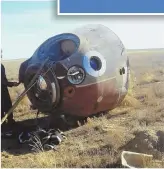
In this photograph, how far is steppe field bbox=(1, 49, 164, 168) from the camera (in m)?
8.37

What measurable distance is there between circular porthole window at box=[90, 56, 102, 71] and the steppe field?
68cm

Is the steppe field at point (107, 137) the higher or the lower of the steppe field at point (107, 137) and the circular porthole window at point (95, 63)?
the lower

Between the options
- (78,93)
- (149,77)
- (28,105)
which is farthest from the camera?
(149,77)

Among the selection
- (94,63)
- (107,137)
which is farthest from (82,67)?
(107,137)

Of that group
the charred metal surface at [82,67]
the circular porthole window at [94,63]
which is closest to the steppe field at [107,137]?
the charred metal surface at [82,67]

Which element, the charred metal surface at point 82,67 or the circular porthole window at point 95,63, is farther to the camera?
the circular porthole window at point 95,63

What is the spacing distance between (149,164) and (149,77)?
3.97m

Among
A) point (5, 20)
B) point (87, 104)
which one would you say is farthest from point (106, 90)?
point (5, 20)

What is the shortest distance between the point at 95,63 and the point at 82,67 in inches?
10.8

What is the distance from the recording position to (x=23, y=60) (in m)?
9.15

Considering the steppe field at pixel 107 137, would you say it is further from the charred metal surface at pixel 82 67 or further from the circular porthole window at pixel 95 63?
the circular porthole window at pixel 95 63

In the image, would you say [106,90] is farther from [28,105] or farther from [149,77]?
[149,77]

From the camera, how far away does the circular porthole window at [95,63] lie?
28.8ft

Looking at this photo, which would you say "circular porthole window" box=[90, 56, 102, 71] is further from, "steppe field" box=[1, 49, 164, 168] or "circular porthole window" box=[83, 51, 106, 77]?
"steppe field" box=[1, 49, 164, 168]
